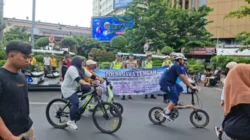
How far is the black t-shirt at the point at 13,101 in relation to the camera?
2.54 m

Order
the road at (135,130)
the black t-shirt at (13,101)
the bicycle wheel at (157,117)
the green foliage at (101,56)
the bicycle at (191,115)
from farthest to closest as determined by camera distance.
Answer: the green foliage at (101,56) → the bicycle wheel at (157,117) → the bicycle at (191,115) → the road at (135,130) → the black t-shirt at (13,101)

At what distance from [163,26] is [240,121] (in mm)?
27241

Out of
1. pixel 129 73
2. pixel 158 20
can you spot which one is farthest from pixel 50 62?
pixel 158 20

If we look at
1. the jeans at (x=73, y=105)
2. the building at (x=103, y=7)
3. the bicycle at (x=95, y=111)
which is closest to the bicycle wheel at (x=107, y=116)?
the bicycle at (x=95, y=111)

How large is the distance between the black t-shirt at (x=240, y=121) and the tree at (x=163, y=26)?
25.3 meters

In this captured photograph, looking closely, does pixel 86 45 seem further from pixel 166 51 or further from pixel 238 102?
pixel 238 102

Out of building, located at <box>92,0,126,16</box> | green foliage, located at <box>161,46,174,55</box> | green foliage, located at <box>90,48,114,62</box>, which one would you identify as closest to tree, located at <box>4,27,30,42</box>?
green foliage, located at <box>90,48,114,62</box>

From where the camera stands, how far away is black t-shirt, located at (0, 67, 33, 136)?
2.54m

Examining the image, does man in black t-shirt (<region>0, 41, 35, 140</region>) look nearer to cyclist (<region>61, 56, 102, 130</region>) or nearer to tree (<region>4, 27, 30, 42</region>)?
cyclist (<region>61, 56, 102, 130</region>)

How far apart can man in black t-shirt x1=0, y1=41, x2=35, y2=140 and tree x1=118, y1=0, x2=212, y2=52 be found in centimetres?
2551

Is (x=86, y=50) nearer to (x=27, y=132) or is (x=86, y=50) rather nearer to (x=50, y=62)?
(x=50, y=62)

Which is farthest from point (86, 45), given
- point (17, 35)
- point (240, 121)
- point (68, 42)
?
point (240, 121)

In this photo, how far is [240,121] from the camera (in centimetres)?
273

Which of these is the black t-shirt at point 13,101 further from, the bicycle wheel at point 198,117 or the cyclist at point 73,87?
the bicycle wheel at point 198,117
